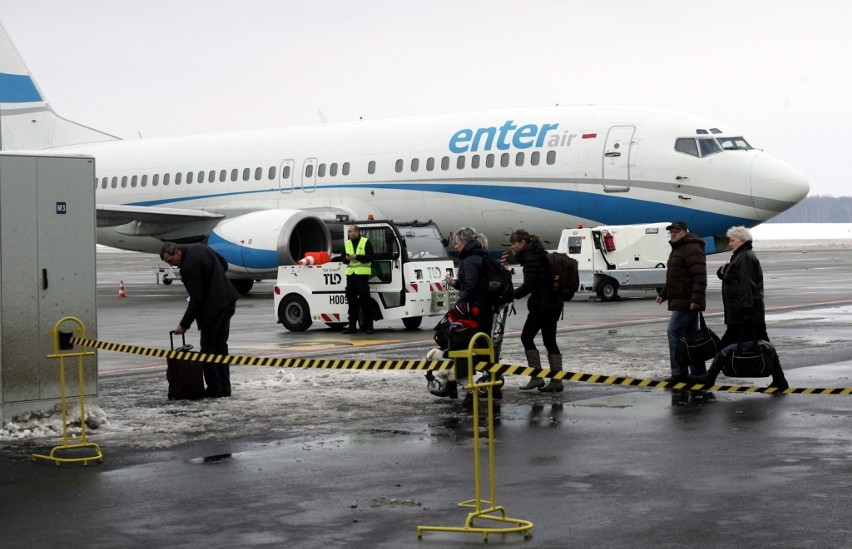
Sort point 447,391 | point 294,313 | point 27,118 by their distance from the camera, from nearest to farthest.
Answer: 1. point 447,391
2. point 294,313
3. point 27,118

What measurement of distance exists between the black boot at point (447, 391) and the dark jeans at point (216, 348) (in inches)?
82.4

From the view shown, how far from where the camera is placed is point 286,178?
107 ft

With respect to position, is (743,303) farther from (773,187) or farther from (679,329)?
(773,187)

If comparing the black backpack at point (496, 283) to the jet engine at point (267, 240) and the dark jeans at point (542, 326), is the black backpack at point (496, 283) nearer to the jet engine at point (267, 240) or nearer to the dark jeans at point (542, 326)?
the dark jeans at point (542, 326)

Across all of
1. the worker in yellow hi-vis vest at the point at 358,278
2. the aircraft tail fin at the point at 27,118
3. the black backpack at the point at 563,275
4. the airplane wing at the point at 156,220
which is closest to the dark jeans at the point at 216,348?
the black backpack at the point at 563,275

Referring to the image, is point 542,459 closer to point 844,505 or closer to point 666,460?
point 666,460

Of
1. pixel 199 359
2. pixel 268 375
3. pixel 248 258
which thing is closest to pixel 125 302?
pixel 248 258

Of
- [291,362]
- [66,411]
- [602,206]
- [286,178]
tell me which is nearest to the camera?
[66,411]

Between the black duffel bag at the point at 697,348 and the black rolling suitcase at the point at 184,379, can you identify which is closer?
the black rolling suitcase at the point at 184,379

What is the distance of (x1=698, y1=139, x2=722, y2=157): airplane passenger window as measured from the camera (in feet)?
88.5

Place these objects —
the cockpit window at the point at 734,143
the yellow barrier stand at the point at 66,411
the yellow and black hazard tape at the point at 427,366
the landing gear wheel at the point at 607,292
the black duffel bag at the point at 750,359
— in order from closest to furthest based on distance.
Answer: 1. the yellow and black hazard tape at the point at 427,366
2. the yellow barrier stand at the point at 66,411
3. the black duffel bag at the point at 750,359
4. the cockpit window at the point at 734,143
5. the landing gear wheel at the point at 607,292

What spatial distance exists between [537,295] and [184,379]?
3.66 meters

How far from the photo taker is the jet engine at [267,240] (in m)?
28.8

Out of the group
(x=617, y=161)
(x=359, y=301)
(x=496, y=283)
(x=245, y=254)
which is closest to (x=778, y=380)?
(x=496, y=283)
